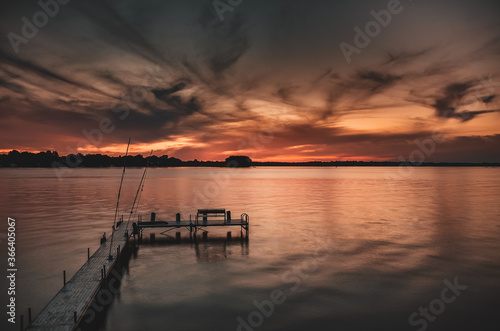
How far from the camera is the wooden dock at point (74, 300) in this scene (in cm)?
1270

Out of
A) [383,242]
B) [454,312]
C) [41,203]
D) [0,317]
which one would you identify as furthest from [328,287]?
[41,203]

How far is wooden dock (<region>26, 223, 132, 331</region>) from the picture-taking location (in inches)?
500

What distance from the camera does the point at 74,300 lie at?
14.6 m

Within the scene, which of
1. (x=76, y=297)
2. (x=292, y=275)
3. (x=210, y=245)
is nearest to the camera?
(x=76, y=297)

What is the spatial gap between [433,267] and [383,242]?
23.1 ft

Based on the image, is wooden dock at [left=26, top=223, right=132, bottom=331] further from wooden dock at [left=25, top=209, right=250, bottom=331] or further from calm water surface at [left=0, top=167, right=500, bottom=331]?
calm water surface at [left=0, top=167, right=500, bottom=331]

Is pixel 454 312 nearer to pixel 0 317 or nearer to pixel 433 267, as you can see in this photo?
pixel 433 267

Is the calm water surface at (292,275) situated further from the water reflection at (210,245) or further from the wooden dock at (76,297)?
the wooden dock at (76,297)

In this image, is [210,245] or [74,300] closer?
[74,300]

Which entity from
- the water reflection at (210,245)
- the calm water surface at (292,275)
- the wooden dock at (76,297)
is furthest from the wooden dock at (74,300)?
the water reflection at (210,245)

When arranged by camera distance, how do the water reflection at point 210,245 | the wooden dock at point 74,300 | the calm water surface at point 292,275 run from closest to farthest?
the wooden dock at point 74,300, the calm water surface at point 292,275, the water reflection at point 210,245

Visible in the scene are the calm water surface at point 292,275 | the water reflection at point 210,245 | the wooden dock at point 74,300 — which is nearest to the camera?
the wooden dock at point 74,300

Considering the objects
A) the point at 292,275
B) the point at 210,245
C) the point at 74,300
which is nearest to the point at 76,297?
the point at 74,300

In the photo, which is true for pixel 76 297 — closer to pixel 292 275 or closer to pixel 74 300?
pixel 74 300
